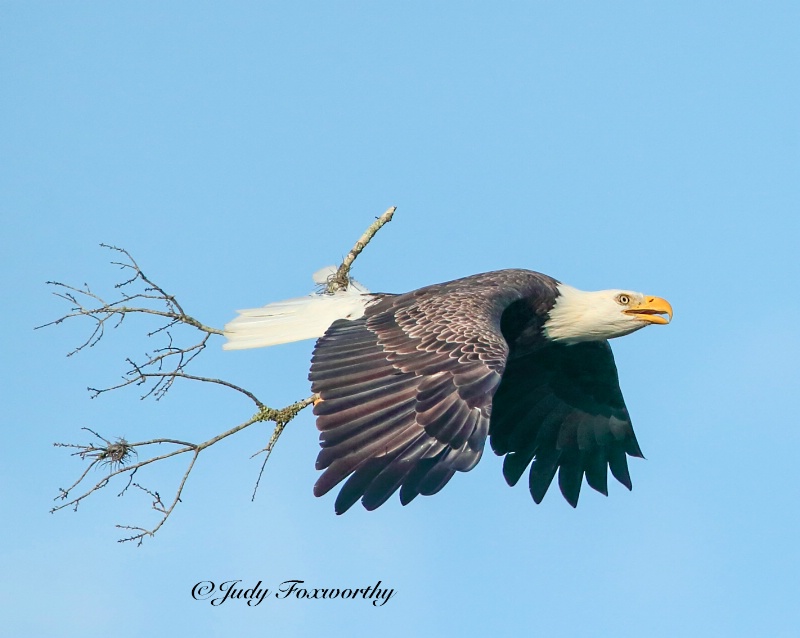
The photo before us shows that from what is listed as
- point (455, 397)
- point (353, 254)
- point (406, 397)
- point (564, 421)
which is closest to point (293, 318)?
point (353, 254)

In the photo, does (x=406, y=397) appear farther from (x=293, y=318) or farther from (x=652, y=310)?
(x=652, y=310)

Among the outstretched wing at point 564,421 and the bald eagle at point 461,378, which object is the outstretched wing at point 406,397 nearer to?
the bald eagle at point 461,378

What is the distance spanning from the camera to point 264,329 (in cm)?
741

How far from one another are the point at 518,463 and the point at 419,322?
1916 millimetres

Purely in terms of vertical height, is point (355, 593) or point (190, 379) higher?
point (190, 379)

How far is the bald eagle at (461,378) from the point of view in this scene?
5.75 m

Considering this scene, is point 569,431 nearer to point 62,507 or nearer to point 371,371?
point 371,371

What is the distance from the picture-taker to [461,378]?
Answer: 6047 millimetres

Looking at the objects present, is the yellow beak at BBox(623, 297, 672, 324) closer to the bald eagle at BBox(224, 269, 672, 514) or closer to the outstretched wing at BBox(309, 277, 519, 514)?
the bald eagle at BBox(224, 269, 672, 514)

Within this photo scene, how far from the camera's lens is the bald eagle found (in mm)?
5749

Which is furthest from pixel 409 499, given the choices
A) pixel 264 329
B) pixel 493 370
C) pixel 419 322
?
pixel 264 329

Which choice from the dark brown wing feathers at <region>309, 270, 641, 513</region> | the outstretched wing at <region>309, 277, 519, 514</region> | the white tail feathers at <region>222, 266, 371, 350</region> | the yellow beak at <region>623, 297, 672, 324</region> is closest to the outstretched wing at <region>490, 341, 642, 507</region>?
the dark brown wing feathers at <region>309, 270, 641, 513</region>

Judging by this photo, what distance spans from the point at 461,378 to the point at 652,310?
2167mm

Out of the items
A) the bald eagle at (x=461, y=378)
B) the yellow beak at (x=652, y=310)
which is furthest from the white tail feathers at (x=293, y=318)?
the yellow beak at (x=652, y=310)
